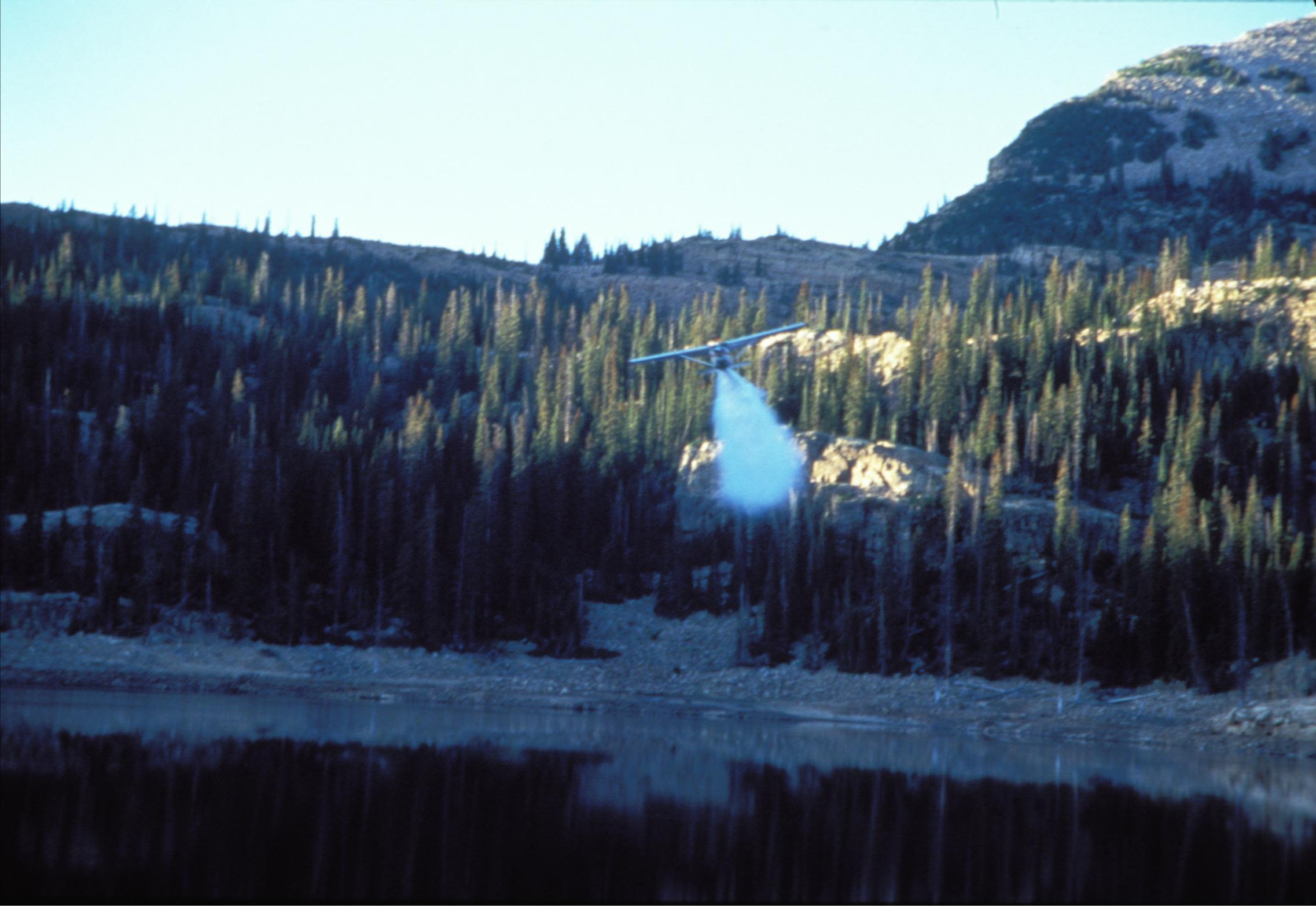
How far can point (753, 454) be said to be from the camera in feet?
303

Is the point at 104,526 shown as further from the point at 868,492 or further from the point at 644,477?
the point at 868,492

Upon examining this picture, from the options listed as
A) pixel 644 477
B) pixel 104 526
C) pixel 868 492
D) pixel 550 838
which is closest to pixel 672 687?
pixel 868 492

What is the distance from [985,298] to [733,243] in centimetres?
6943

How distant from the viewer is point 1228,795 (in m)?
32.1

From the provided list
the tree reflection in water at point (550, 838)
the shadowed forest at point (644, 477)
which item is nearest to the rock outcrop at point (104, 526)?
the shadowed forest at point (644, 477)

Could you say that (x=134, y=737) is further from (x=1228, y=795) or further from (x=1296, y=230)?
(x=1296, y=230)

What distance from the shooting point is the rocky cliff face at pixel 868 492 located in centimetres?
7762

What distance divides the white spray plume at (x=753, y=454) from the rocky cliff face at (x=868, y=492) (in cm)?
101

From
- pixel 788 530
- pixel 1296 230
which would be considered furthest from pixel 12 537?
pixel 1296 230

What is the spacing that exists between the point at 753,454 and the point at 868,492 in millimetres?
10850

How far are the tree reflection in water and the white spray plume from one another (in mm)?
58958

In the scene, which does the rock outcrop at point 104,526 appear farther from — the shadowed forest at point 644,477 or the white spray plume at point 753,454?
the white spray plume at point 753,454

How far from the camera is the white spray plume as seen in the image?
8944 centimetres

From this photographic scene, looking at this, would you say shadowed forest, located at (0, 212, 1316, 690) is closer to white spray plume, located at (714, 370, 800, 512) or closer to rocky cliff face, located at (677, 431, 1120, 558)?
rocky cliff face, located at (677, 431, 1120, 558)
